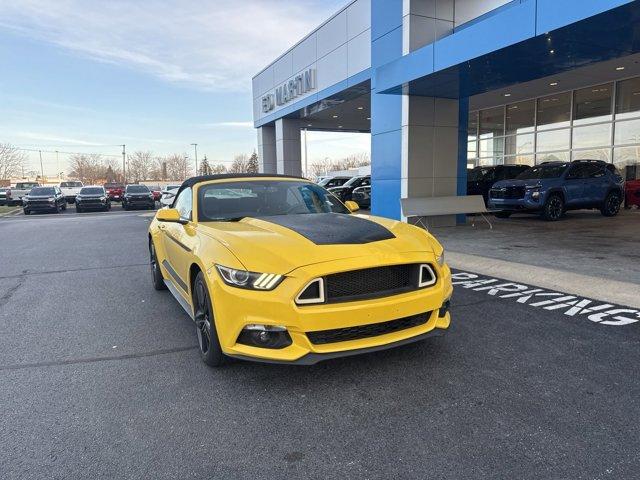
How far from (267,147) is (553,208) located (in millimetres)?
17795

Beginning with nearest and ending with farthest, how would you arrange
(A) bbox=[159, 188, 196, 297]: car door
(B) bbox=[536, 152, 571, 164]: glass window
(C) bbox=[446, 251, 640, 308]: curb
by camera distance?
1. (A) bbox=[159, 188, 196, 297]: car door
2. (C) bbox=[446, 251, 640, 308]: curb
3. (B) bbox=[536, 152, 571, 164]: glass window

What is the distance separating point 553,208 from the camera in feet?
45.3

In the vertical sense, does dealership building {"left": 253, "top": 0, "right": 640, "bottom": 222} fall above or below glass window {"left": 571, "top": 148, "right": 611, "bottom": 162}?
above

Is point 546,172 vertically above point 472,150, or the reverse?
point 472,150

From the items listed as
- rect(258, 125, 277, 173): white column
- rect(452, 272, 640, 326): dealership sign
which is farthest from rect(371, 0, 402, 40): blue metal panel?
rect(258, 125, 277, 173): white column

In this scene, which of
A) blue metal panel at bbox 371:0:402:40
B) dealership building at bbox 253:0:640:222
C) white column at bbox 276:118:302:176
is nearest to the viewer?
dealership building at bbox 253:0:640:222

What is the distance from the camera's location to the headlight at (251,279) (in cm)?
305

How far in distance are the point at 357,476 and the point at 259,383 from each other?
4.03 ft

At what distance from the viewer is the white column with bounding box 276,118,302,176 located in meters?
23.8

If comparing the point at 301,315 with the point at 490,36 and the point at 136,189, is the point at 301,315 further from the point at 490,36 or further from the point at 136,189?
the point at 136,189

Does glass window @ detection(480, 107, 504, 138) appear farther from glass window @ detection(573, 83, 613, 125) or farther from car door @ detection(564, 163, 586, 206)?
car door @ detection(564, 163, 586, 206)

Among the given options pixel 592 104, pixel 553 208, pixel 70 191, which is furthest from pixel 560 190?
pixel 70 191

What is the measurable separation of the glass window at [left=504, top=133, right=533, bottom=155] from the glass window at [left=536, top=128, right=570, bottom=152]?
18.6 inches

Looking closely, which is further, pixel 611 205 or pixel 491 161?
pixel 491 161
